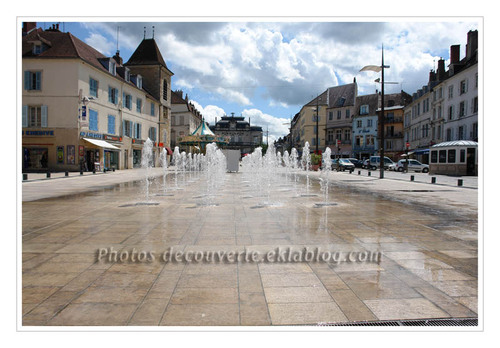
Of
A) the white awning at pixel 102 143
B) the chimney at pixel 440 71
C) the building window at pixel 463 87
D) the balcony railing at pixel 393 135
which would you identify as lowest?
the white awning at pixel 102 143

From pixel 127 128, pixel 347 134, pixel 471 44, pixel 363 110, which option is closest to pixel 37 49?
pixel 127 128

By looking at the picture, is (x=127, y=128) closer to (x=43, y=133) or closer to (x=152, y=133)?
(x=152, y=133)

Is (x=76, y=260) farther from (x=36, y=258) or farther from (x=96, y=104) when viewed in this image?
(x=96, y=104)

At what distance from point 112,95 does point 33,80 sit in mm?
7538

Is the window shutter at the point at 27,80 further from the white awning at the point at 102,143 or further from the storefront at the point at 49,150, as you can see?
the white awning at the point at 102,143

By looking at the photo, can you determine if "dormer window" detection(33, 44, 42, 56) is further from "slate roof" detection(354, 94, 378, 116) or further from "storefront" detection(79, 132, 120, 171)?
"slate roof" detection(354, 94, 378, 116)

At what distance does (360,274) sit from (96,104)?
32.5 metres

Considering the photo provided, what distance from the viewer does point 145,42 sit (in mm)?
48719

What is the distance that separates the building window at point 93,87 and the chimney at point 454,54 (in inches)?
1479

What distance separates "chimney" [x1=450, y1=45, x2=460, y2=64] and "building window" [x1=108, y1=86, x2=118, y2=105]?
36636 millimetres

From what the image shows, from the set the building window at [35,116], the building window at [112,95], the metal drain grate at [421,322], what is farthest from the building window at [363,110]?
the metal drain grate at [421,322]

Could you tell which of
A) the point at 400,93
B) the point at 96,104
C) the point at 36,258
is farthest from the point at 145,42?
the point at 36,258

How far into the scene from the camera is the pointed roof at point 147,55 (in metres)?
47.5

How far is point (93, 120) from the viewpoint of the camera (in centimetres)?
3198
